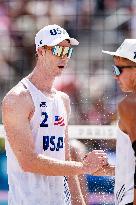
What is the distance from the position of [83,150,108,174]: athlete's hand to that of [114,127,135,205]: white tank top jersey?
13.0 inches

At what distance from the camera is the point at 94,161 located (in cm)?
370

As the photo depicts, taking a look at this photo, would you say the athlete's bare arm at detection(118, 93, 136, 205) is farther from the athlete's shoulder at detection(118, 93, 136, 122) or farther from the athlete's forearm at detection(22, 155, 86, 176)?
the athlete's forearm at detection(22, 155, 86, 176)

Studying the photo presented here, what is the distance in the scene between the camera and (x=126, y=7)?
32.4ft

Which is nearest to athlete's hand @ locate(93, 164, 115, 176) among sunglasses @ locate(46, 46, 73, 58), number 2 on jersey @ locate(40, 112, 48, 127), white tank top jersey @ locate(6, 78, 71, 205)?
white tank top jersey @ locate(6, 78, 71, 205)

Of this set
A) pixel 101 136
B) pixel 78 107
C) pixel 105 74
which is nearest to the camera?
pixel 101 136

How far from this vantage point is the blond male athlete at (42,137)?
12.3 feet

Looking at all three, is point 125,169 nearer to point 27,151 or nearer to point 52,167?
point 52,167

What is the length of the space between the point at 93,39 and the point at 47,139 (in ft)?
20.0

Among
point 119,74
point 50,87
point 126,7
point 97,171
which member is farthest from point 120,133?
point 126,7

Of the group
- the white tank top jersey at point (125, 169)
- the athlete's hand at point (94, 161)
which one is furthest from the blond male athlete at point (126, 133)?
the athlete's hand at point (94, 161)

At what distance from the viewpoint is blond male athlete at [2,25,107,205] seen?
373 cm

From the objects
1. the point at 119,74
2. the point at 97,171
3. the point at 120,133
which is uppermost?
the point at 119,74

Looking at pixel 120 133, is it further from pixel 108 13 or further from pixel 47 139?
pixel 108 13

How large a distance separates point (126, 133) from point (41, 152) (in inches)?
30.5
